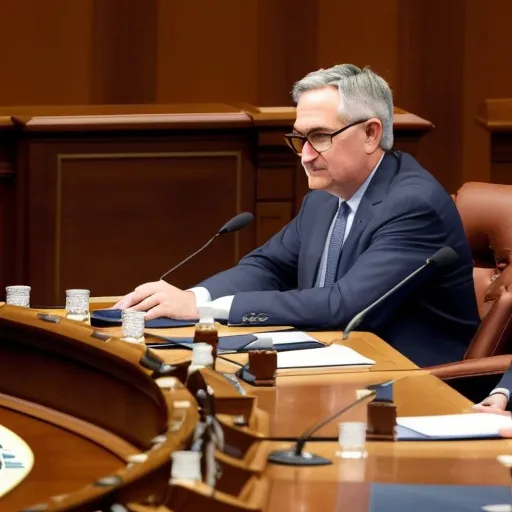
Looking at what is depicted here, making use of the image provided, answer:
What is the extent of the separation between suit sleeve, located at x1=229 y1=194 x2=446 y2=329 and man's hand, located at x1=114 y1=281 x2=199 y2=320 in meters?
0.12

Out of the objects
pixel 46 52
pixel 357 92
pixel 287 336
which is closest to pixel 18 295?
pixel 287 336

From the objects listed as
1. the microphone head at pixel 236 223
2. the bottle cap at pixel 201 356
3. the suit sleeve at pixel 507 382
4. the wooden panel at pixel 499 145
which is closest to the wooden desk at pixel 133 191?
the wooden panel at pixel 499 145

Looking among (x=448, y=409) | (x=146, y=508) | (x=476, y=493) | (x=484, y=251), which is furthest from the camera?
(x=484, y=251)

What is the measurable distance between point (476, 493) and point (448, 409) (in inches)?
24.5

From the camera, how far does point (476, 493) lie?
166cm

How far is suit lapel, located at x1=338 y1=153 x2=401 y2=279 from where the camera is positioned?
138 inches

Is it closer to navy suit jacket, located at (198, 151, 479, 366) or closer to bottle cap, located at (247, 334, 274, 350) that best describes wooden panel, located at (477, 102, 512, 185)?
navy suit jacket, located at (198, 151, 479, 366)

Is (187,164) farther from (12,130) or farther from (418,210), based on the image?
(418,210)

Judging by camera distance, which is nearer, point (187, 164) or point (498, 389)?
point (498, 389)

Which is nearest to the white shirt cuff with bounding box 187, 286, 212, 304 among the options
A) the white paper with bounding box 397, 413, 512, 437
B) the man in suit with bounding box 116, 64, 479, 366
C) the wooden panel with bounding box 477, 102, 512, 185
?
the man in suit with bounding box 116, 64, 479, 366

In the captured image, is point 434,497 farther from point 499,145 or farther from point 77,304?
point 499,145

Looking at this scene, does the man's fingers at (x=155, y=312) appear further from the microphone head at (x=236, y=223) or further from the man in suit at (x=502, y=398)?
the man in suit at (x=502, y=398)

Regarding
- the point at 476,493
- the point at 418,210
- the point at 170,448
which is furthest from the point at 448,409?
the point at 418,210

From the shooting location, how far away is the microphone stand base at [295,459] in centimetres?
183
